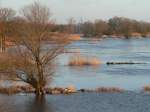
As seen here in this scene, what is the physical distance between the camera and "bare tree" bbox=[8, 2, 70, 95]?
2936 cm

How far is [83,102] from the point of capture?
1047 inches

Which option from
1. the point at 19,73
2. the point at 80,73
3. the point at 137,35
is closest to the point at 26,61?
the point at 19,73

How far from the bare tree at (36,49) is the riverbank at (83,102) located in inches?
58.6

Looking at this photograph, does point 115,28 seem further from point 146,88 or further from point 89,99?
point 89,99

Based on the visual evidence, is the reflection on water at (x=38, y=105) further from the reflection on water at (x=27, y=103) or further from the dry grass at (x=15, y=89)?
the dry grass at (x=15, y=89)

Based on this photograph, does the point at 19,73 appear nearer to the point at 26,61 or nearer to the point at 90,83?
the point at 26,61

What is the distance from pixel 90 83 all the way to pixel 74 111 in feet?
32.4

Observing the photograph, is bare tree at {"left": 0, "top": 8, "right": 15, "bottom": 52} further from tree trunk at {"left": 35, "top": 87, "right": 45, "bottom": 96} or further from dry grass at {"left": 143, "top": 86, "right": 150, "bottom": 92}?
dry grass at {"left": 143, "top": 86, "right": 150, "bottom": 92}

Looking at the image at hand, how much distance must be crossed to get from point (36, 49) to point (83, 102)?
18.2 feet

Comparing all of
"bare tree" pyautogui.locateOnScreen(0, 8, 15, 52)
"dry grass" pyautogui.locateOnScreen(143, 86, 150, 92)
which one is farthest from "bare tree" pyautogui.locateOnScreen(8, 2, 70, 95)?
"bare tree" pyautogui.locateOnScreen(0, 8, 15, 52)

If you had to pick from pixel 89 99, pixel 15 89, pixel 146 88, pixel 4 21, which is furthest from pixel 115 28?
pixel 89 99

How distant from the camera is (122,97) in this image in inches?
1096

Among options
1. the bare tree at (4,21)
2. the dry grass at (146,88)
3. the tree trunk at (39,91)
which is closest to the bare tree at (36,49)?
the tree trunk at (39,91)

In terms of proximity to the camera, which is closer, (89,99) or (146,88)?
(89,99)
